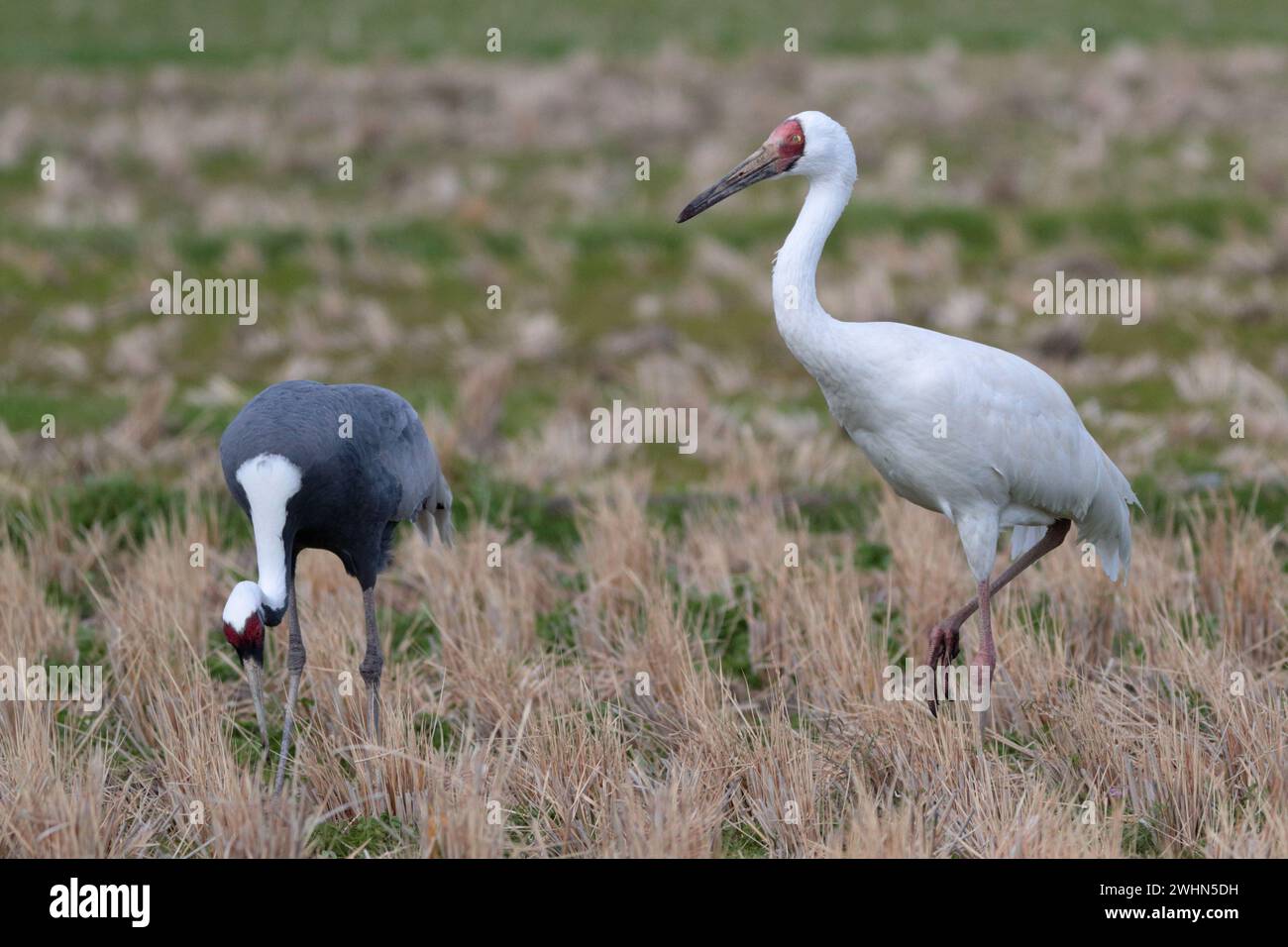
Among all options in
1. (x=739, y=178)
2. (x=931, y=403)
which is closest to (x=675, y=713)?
(x=931, y=403)

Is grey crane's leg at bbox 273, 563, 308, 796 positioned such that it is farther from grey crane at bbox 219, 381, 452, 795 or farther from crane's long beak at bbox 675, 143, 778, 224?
crane's long beak at bbox 675, 143, 778, 224

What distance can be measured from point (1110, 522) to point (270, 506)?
3.67 m

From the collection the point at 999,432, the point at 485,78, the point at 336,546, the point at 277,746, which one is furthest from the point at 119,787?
the point at 485,78

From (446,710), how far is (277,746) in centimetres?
77

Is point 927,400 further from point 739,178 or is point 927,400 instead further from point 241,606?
point 241,606

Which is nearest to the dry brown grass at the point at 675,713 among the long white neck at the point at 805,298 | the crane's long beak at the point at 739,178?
the long white neck at the point at 805,298

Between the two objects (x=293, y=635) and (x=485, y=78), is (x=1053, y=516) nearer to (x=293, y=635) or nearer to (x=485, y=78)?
(x=293, y=635)

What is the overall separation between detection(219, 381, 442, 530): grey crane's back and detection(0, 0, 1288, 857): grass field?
811 millimetres

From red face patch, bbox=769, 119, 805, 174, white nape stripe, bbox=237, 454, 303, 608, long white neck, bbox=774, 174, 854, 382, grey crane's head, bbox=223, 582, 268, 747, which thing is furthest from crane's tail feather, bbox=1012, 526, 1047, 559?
grey crane's head, bbox=223, 582, 268, 747

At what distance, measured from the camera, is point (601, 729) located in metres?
6.48

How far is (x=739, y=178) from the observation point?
22.0 feet
